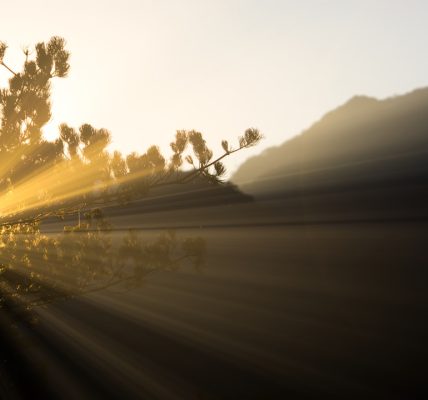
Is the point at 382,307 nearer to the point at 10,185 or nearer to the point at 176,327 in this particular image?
the point at 176,327

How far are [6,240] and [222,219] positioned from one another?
792 centimetres

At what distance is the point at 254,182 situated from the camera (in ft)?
59.8

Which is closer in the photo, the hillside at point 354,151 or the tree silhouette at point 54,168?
the tree silhouette at point 54,168

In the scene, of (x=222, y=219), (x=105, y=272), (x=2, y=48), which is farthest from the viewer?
(x=222, y=219)

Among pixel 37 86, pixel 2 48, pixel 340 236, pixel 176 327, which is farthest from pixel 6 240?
pixel 340 236

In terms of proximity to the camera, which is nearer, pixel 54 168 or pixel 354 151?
pixel 54 168

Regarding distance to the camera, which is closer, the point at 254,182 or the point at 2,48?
the point at 2,48

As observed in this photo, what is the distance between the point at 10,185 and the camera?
5676mm

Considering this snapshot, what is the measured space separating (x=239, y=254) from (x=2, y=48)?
8169mm

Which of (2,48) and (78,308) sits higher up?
(2,48)

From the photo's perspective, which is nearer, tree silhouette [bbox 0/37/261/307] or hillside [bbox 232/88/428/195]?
tree silhouette [bbox 0/37/261/307]

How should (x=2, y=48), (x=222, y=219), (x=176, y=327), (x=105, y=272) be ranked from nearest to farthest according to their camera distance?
(x=2, y=48) < (x=105, y=272) < (x=176, y=327) < (x=222, y=219)

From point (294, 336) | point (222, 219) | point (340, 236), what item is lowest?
point (294, 336)

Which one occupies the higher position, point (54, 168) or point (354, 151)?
point (54, 168)
